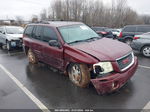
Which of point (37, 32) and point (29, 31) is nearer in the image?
point (37, 32)

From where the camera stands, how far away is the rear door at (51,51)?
4227 millimetres

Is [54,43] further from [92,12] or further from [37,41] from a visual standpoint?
[92,12]

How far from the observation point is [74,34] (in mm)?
4477

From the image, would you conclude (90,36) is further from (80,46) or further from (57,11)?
(57,11)

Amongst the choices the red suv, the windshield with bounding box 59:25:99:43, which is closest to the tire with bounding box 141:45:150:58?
the red suv

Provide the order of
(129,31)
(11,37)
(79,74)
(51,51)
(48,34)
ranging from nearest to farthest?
(79,74) → (51,51) → (48,34) → (11,37) → (129,31)

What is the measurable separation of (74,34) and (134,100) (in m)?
2.54

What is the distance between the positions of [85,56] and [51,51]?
59.4 inches

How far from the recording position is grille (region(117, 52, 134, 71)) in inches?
132

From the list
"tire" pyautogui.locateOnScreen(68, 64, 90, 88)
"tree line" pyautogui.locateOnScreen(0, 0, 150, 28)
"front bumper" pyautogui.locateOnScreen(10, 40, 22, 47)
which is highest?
"tree line" pyautogui.locateOnScreen(0, 0, 150, 28)

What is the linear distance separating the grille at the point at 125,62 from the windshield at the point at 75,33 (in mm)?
1414

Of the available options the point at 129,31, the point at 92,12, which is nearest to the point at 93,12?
the point at 92,12

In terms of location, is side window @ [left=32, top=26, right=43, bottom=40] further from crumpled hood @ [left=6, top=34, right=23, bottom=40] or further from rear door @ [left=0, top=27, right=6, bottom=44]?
rear door @ [left=0, top=27, right=6, bottom=44]

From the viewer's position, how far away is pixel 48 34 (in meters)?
4.79
